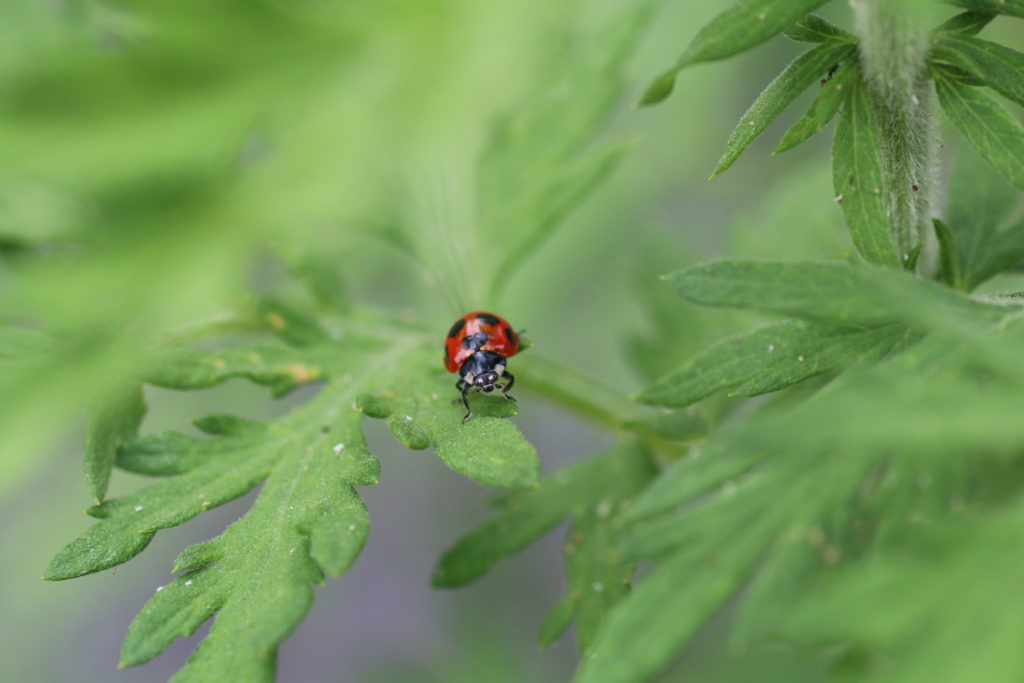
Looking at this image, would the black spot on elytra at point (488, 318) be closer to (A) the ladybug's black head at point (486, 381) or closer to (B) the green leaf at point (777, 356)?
(A) the ladybug's black head at point (486, 381)

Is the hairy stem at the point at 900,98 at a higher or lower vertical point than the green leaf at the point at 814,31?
lower

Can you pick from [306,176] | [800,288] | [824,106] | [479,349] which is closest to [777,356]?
[800,288]

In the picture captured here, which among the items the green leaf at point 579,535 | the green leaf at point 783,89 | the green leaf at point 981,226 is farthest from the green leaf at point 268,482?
the green leaf at point 981,226

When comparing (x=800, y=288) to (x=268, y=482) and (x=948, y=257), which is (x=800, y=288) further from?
(x=268, y=482)

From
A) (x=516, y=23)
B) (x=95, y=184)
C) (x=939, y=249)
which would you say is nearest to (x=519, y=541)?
(x=939, y=249)

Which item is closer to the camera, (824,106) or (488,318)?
(824,106)

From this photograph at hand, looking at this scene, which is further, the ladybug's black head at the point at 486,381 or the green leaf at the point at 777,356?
the ladybug's black head at the point at 486,381

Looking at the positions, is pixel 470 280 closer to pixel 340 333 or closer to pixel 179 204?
pixel 340 333
